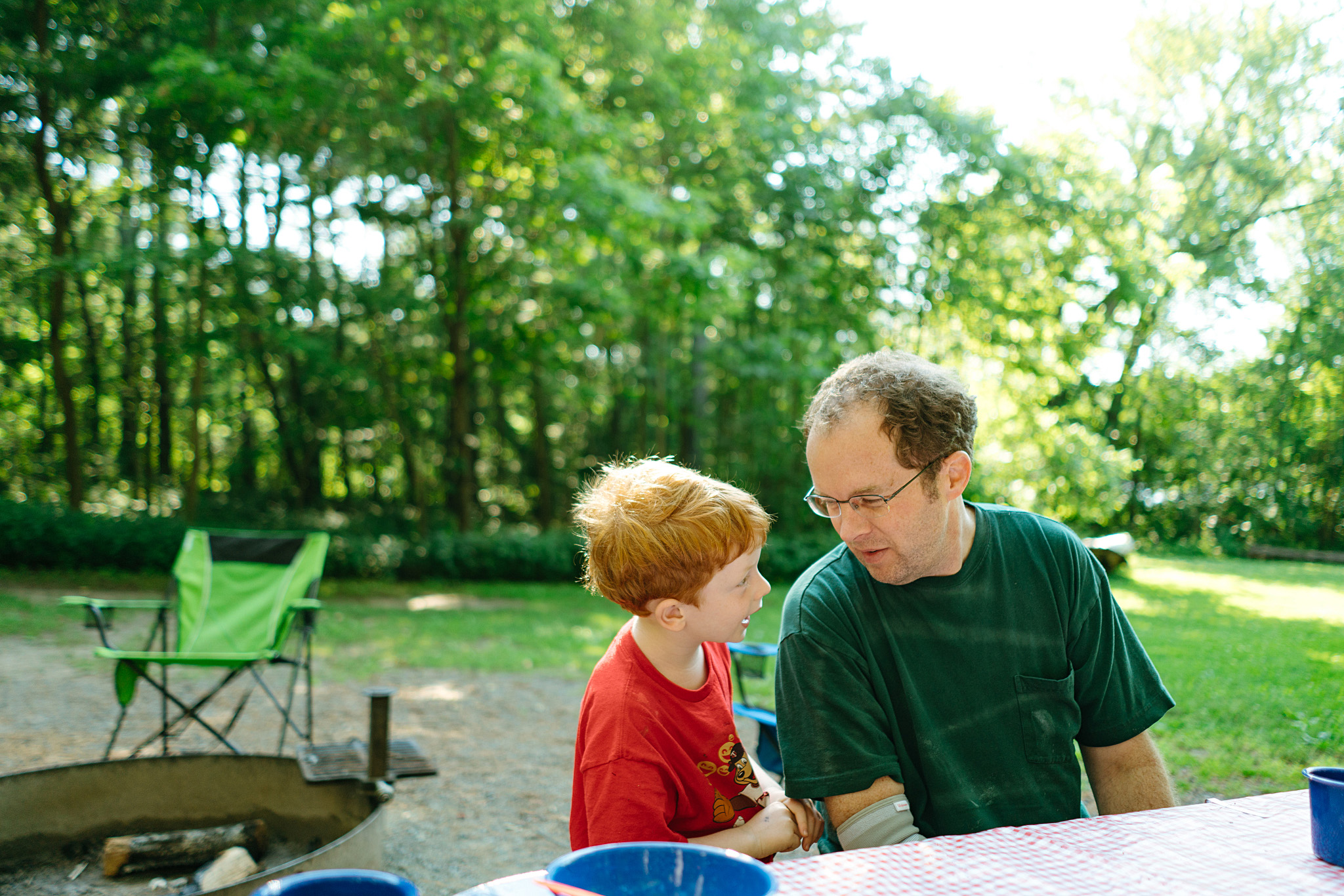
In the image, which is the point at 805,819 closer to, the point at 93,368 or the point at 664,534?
the point at 664,534

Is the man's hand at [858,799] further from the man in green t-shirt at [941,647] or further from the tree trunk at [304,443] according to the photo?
the tree trunk at [304,443]

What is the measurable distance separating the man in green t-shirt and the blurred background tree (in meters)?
2.63

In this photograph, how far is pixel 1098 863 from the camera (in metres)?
1.05

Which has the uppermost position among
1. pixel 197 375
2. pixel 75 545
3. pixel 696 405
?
pixel 197 375

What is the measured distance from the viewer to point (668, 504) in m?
1.50

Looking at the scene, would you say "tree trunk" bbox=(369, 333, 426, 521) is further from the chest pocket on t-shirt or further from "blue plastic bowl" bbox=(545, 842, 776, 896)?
"blue plastic bowl" bbox=(545, 842, 776, 896)

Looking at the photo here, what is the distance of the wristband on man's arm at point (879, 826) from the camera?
1.39 m

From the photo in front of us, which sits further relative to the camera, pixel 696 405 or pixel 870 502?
pixel 696 405

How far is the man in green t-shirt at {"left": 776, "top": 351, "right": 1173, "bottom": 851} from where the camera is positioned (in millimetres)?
1498

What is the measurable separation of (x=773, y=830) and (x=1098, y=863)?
0.51 m

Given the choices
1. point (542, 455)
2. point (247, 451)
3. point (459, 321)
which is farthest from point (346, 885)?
point (247, 451)

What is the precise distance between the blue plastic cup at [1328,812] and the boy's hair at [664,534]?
0.84 m

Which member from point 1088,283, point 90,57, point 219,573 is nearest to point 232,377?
point 90,57

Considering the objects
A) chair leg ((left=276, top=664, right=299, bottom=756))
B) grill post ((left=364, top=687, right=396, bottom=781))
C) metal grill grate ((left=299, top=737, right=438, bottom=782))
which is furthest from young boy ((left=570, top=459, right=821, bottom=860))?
chair leg ((left=276, top=664, right=299, bottom=756))
